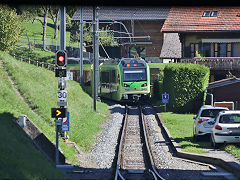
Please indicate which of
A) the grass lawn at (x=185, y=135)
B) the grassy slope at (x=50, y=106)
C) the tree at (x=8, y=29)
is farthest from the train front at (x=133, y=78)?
the tree at (x=8, y=29)

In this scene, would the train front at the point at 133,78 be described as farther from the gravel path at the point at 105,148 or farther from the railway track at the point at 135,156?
the railway track at the point at 135,156

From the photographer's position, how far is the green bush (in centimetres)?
3828

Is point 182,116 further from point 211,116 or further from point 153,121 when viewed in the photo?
point 211,116

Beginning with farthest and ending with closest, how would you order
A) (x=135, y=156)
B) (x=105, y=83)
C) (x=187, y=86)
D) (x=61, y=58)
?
(x=105, y=83), (x=187, y=86), (x=135, y=156), (x=61, y=58)

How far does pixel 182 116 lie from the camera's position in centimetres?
3659

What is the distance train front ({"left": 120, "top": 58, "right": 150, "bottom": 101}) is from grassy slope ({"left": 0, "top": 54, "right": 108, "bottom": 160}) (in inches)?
92.1

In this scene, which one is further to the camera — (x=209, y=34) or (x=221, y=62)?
(x=209, y=34)

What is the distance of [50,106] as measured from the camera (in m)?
28.7

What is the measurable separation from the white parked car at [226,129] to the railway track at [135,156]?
8.87 ft

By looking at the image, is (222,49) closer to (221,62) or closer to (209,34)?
(209,34)

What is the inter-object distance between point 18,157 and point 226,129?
899 cm

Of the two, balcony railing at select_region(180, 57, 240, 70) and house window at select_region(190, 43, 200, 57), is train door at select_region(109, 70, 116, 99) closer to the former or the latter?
balcony railing at select_region(180, 57, 240, 70)

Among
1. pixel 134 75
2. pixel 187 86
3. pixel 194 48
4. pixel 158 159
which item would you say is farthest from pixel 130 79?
pixel 158 159

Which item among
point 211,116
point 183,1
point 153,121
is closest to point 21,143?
point 183,1
